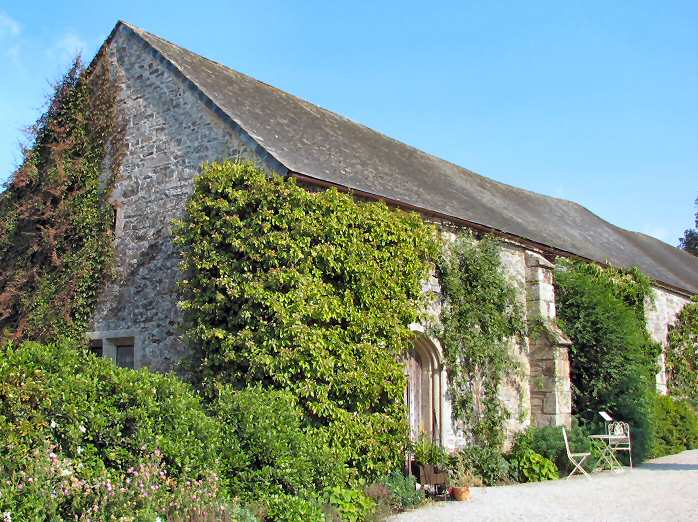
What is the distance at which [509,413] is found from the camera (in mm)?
12945

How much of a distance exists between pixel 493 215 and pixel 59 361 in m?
10.9

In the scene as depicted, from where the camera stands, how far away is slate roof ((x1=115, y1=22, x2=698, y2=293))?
11641 mm

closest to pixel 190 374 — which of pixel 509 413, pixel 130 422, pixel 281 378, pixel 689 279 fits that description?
pixel 281 378

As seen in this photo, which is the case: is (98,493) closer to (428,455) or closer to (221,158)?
(428,455)

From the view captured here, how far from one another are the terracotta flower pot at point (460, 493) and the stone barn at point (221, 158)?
6.95 ft

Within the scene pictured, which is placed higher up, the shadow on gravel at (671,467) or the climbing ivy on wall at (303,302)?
the climbing ivy on wall at (303,302)

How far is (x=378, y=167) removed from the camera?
13.9m

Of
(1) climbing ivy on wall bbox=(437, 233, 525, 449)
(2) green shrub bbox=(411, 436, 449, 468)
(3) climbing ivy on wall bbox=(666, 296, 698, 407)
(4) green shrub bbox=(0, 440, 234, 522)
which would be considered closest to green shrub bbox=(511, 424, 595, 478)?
(1) climbing ivy on wall bbox=(437, 233, 525, 449)

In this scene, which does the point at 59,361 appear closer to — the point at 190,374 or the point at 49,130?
the point at 190,374

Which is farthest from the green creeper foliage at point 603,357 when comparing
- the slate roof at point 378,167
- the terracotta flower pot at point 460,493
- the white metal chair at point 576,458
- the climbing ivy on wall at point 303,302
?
the climbing ivy on wall at point 303,302

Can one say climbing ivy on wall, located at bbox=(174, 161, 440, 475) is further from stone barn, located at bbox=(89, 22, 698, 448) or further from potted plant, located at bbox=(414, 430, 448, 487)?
stone barn, located at bbox=(89, 22, 698, 448)

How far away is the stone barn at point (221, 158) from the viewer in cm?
1136

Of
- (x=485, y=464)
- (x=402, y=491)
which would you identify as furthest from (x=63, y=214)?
(x=485, y=464)

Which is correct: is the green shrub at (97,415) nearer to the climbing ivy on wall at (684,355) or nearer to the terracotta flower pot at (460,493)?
the terracotta flower pot at (460,493)
